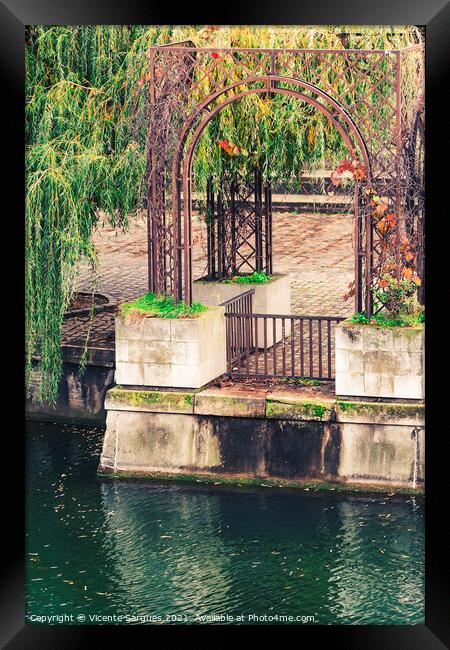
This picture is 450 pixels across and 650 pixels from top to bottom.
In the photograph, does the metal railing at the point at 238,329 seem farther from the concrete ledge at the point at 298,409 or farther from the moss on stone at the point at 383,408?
the moss on stone at the point at 383,408

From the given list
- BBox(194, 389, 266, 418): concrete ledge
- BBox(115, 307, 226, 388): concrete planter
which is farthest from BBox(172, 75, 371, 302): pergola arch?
BBox(194, 389, 266, 418): concrete ledge

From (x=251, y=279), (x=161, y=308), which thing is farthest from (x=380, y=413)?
(x=251, y=279)

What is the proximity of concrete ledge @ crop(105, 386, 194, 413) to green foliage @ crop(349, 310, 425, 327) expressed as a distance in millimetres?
1873

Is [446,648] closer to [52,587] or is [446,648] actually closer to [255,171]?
[52,587]

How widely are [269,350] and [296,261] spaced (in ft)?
22.3

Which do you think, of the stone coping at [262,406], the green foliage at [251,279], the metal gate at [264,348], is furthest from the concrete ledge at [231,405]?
the green foliage at [251,279]

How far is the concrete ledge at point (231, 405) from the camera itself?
60.0 feet

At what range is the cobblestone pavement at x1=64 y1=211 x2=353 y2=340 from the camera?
24.1 m

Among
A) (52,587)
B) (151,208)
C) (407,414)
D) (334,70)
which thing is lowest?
(52,587)

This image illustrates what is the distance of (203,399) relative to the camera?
1838cm

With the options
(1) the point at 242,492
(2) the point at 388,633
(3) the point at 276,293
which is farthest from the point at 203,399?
(2) the point at 388,633

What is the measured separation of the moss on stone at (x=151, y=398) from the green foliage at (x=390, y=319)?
187cm

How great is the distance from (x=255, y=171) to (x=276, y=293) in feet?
4.62

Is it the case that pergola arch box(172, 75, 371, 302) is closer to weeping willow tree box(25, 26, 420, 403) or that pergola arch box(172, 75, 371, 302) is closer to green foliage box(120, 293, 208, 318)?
green foliage box(120, 293, 208, 318)
